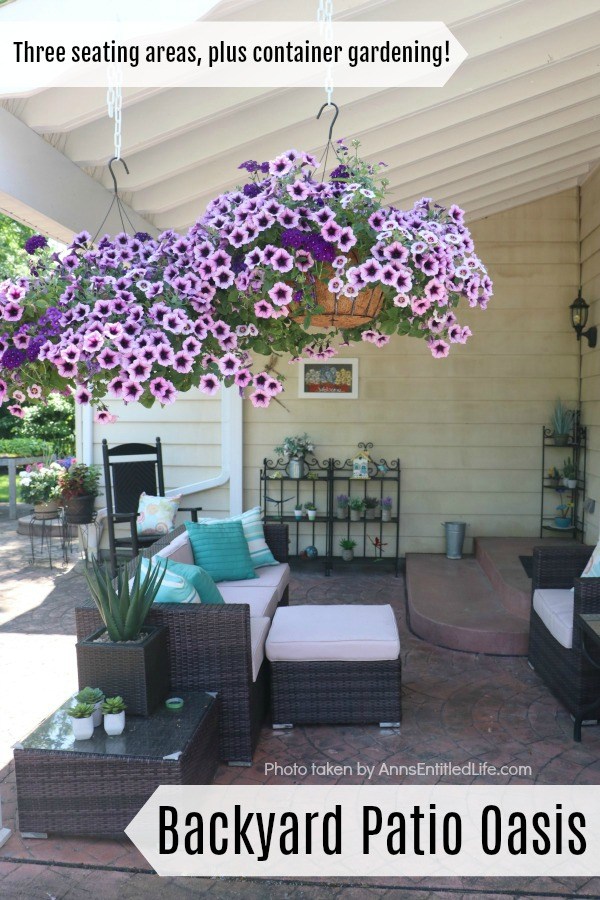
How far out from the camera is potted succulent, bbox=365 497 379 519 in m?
6.59

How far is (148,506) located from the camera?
237 inches

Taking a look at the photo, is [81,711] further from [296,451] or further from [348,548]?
[348,548]

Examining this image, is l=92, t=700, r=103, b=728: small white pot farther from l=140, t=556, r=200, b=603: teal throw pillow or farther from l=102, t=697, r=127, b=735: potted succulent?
l=140, t=556, r=200, b=603: teal throw pillow

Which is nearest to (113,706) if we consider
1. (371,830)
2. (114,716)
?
(114,716)

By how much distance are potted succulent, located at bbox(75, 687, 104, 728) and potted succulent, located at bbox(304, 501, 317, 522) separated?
398 cm

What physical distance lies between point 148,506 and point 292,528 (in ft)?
5.00

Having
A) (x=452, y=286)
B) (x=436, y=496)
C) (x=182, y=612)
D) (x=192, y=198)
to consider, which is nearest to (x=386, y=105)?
(x=192, y=198)

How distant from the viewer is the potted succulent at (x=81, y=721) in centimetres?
256

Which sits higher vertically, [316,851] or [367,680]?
[367,680]

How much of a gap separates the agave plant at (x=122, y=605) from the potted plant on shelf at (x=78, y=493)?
11.8 feet

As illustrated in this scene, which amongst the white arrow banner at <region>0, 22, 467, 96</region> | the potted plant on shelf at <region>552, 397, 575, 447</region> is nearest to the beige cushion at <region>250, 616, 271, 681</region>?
the white arrow banner at <region>0, 22, 467, 96</region>

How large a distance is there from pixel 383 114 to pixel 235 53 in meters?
1.20

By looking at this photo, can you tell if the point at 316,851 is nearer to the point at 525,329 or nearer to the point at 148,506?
the point at 148,506

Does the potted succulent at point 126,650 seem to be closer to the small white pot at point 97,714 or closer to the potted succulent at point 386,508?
the small white pot at point 97,714
